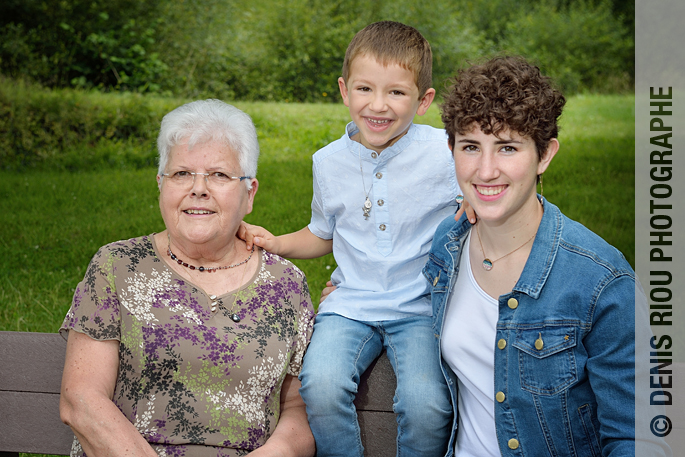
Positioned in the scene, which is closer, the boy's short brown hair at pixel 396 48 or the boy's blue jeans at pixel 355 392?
the boy's blue jeans at pixel 355 392

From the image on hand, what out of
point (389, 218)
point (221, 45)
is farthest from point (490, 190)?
point (221, 45)

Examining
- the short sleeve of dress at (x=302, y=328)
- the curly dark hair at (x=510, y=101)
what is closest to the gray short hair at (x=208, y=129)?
the short sleeve of dress at (x=302, y=328)

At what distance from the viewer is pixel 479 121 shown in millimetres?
1937

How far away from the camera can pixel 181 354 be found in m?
2.21

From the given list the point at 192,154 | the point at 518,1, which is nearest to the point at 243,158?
the point at 192,154

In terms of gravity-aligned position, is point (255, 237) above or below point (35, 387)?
above

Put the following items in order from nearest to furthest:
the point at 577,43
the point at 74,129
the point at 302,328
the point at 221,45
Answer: the point at 302,328
the point at 74,129
the point at 221,45
the point at 577,43

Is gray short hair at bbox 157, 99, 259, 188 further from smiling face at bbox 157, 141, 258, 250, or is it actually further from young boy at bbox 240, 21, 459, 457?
young boy at bbox 240, 21, 459, 457

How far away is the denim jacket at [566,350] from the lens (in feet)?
5.95

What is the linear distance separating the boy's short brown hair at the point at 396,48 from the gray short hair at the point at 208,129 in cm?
61

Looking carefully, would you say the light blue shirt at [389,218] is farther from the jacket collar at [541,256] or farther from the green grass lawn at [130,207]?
the green grass lawn at [130,207]

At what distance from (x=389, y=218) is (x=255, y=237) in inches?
22.5

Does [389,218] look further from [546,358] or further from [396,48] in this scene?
[546,358]

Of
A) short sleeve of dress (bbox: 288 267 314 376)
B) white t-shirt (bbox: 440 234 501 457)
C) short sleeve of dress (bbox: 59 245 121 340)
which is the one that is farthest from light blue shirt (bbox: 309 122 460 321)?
short sleeve of dress (bbox: 59 245 121 340)
